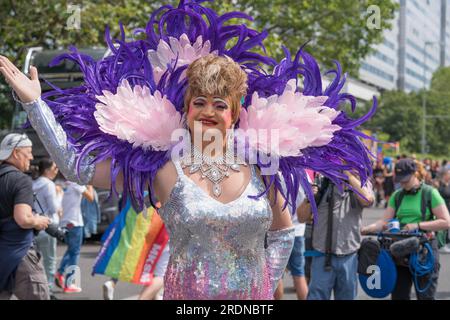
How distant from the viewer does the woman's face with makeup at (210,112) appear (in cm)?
318

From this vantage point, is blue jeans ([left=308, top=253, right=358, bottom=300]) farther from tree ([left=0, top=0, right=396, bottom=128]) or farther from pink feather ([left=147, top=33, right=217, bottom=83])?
tree ([left=0, top=0, right=396, bottom=128])

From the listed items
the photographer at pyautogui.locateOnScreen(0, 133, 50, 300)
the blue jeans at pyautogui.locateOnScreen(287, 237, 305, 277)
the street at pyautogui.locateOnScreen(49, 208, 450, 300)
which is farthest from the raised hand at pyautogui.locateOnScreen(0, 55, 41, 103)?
the street at pyautogui.locateOnScreen(49, 208, 450, 300)

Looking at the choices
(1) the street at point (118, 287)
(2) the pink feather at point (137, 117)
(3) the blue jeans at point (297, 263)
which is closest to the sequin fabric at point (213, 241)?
(2) the pink feather at point (137, 117)

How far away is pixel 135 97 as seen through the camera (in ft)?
10.8

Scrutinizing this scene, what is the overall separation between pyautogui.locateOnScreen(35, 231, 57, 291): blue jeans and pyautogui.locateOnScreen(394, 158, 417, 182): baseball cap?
3550 mm

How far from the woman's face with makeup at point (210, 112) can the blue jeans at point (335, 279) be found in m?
3.39

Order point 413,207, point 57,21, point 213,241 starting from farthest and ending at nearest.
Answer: point 57,21
point 413,207
point 213,241

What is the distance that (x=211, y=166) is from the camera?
129 inches

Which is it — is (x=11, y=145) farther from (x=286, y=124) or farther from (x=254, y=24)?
(x=254, y=24)

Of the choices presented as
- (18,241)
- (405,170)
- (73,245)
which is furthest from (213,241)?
(73,245)

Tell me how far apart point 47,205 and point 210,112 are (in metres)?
5.41

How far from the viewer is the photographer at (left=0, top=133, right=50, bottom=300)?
572 cm
